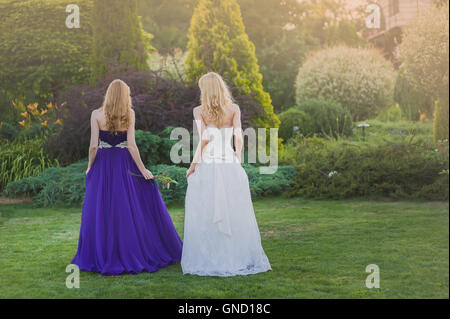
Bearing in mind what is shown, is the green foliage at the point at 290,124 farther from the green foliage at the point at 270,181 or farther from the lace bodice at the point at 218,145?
the lace bodice at the point at 218,145

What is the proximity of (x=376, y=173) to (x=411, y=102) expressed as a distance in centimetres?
709

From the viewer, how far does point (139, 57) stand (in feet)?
36.2

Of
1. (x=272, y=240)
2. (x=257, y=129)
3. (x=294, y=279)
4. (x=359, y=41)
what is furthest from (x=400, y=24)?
(x=294, y=279)

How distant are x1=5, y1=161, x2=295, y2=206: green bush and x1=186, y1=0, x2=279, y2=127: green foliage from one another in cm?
189

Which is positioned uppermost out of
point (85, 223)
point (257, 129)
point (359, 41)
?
point (359, 41)

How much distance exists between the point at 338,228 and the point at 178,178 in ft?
9.94

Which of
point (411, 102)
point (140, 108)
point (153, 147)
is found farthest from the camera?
point (411, 102)

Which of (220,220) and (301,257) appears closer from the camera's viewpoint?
(220,220)

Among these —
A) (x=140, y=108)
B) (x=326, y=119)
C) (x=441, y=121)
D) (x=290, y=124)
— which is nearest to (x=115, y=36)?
(x=140, y=108)

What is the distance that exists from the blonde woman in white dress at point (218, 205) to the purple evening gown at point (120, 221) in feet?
1.46

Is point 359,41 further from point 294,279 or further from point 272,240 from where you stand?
point 294,279

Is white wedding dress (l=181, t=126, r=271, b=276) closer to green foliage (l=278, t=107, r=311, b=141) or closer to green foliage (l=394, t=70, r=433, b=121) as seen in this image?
green foliage (l=278, t=107, r=311, b=141)

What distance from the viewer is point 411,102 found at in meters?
14.5

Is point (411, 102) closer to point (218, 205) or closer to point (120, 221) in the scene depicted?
point (218, 205)
